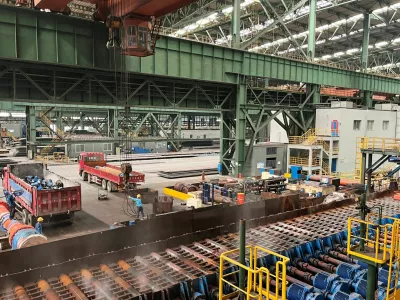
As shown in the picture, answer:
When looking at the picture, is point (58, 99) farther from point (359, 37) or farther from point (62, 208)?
point (359, 37)

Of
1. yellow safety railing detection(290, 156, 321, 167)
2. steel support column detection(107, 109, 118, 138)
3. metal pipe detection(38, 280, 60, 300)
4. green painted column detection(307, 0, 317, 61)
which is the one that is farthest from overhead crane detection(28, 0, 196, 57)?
steel support column detection(107, 109, 118, 138)

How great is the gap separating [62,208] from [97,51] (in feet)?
26.7

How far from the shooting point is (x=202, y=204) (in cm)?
1552

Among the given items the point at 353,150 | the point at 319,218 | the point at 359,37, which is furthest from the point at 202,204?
the point at 359,37

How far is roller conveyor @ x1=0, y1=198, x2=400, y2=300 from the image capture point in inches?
262

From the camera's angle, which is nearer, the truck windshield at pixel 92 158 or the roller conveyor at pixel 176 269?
the roller conveyor at pixel 176 269

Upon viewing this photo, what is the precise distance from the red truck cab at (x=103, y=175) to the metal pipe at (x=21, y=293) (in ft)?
37.1

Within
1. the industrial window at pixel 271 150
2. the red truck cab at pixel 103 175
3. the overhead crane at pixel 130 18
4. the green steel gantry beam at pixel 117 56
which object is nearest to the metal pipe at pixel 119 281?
the overhead crane at pixel 130 18

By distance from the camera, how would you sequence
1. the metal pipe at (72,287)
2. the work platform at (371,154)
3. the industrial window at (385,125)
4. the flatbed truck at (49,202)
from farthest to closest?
the industrial window at (385,125) → the work platform at (371,154) → the flatbed truck at (49,202) → the metal pipe at (72,287)

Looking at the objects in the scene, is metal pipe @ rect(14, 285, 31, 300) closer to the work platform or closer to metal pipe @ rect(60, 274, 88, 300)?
metal pipe @ rect(60, 274, 88, 300)

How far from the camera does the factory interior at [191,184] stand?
22.8 feet

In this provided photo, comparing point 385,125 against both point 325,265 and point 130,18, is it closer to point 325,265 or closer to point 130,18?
point 325,265

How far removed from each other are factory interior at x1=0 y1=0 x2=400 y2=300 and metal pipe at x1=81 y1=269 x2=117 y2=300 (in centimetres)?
4

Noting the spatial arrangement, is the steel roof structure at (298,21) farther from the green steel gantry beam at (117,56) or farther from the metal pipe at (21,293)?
the metal pipe at (21,293)
